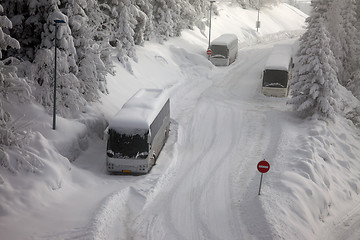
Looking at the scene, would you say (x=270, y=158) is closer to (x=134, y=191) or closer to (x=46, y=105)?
(x=134, y=191)

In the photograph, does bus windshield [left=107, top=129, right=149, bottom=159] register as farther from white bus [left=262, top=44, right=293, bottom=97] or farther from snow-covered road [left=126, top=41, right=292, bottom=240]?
white bus [left=262, top=44, right=293, bottom=97]

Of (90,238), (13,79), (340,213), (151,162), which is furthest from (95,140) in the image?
(340,213)

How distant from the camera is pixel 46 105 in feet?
60.5

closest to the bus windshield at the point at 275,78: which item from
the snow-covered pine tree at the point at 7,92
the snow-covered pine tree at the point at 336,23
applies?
the snow-covered pine tree at the point at 336,23

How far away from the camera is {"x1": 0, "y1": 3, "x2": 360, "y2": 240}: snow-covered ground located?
1345cm

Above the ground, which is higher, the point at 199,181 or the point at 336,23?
the point at 336,23

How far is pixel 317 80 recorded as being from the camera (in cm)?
2536

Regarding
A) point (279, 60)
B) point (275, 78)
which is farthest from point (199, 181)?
point (279, 60)

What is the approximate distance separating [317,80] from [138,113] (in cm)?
1348

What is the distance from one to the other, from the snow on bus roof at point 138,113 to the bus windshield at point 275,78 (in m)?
13.4

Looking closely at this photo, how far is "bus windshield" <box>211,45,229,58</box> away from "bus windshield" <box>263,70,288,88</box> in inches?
438

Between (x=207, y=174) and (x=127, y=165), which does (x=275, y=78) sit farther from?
(x=127, y=165)

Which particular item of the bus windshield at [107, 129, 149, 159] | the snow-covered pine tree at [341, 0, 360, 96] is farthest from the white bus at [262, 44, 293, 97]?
the bus windshield at [107, 129, 149, 159]

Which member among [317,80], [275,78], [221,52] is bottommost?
[221,52]
